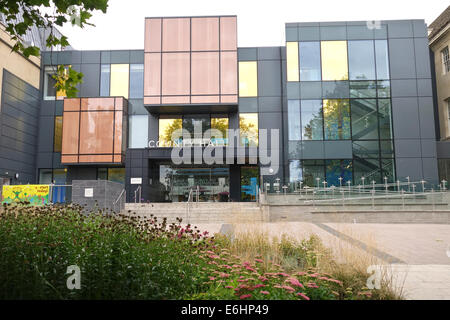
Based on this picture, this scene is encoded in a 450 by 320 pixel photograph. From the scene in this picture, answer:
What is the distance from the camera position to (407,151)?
2366cm

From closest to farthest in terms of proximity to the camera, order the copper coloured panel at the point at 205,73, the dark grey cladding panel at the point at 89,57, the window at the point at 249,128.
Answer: the copper coloured panel at the point at 205,73, the window at the point at 249,128, the dark grey cladding panel at the point at 89,57

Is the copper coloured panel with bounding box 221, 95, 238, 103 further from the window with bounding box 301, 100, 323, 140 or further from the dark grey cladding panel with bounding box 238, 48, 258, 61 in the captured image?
the window with bounding box 301, 100, 323, 140

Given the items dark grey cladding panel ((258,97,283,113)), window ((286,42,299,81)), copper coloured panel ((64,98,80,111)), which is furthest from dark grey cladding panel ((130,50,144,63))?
window ((286,42,299,81))

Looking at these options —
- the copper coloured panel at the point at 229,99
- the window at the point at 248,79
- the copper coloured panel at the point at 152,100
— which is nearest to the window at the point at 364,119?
the window at the point at 248,79

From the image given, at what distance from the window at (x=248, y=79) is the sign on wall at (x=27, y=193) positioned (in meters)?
15.8

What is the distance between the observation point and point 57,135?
2817 centimetres

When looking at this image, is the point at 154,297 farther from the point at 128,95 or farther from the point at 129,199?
the point at 128,95

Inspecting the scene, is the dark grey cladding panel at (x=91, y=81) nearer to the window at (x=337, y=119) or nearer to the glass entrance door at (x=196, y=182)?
the glass entrance door at (x=196, y=182)

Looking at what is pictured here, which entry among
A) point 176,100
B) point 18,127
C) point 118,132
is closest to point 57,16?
point 176,100

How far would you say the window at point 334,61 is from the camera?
24.5 metres

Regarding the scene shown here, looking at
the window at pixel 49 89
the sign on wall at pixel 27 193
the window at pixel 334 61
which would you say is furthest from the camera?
the window at pixel 49 89

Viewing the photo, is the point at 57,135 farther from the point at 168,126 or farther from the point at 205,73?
the point at 205,73

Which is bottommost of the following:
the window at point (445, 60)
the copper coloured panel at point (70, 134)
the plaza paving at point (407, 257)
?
the plaza paving at point (407, 257)

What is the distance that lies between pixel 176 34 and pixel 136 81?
5.12 m
